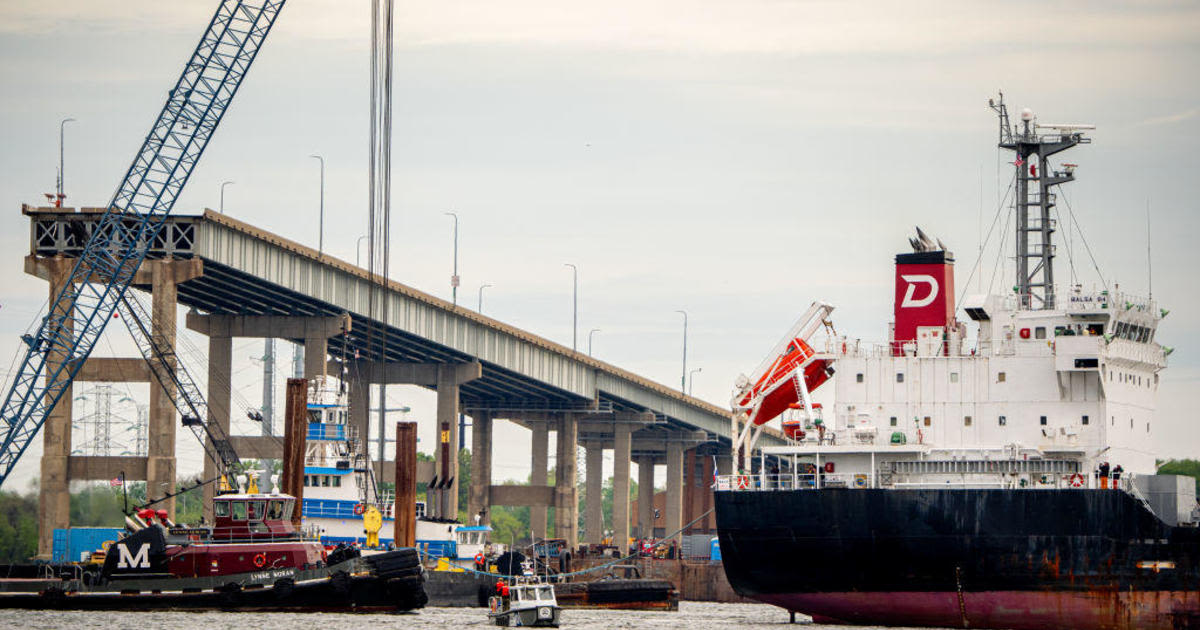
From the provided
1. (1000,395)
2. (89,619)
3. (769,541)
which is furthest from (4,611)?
(1000,395)

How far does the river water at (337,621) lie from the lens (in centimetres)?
6500

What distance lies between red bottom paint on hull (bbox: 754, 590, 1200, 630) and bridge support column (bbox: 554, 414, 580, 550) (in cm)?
9614

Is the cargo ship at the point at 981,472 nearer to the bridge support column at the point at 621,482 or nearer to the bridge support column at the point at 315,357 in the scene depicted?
the bridge support column at the point at 315,357

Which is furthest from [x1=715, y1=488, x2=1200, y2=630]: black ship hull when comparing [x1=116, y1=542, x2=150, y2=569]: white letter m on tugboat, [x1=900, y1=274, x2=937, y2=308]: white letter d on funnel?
[x1=116, y1=542, x2=150, y2=569]: white letter m on tugboat

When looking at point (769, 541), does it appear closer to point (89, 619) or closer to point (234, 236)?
point (89, 619)

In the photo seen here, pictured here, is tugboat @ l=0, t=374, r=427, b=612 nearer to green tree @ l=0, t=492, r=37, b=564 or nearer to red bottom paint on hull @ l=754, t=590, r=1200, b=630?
red bottom paint on hull @ l=754, t=590, r=1200, b=630

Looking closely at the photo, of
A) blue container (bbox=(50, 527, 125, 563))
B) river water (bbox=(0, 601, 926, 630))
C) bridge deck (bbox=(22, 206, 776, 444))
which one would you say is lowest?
river water (bbox=(0, 601, 926, 630))

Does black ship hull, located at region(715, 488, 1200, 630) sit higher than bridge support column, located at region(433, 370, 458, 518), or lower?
lower

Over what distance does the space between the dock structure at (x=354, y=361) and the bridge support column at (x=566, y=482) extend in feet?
0.50

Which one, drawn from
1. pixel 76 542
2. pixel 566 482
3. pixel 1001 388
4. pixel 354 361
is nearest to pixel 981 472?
pixel 1001 388

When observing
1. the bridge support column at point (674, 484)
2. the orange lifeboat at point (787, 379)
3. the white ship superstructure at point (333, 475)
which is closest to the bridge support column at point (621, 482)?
the bridge support column at point (674, 484)

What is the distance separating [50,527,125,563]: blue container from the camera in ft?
315

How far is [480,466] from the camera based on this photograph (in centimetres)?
16525

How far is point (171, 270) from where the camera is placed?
103 meters
